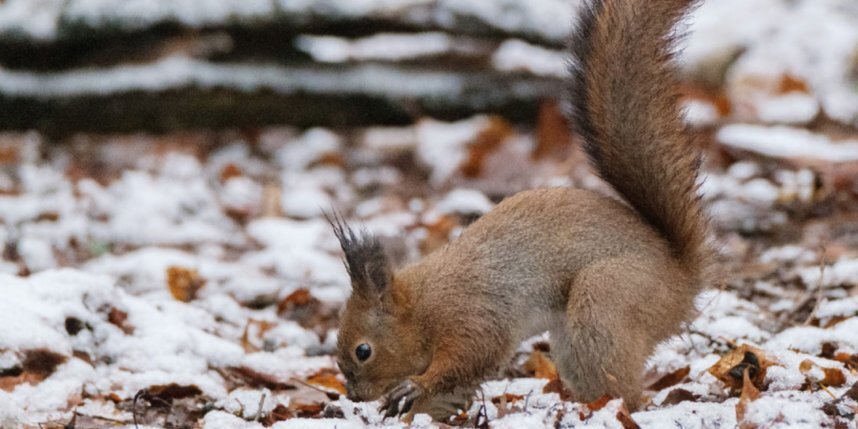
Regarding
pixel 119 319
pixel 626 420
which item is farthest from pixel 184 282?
pixel 626 420

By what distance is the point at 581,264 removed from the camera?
2.64 meters

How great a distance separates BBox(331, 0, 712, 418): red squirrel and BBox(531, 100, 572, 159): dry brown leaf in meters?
2.84

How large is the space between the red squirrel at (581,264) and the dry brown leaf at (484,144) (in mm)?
2609

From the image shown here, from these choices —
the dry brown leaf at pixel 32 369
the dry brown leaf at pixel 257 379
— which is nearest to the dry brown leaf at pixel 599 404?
the dry brown leaf at pixel 257 379

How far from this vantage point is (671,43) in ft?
8.75

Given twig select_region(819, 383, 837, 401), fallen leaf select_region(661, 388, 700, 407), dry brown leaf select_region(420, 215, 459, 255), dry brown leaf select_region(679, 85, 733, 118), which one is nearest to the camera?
twig select_region(819, 383, 837, 401)

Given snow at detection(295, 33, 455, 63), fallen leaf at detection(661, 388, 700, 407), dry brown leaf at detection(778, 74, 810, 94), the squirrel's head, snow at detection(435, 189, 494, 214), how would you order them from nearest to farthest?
fallen leaf at detection(661, 388, 700, 407) < the squirrel's head < snow at detection(435, 189, 494, 214) < snow at detection(295, 33, 455, 63) < dry brown leaf at detection(778, 74, 810, 94)

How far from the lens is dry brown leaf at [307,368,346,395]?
2935 millimetres

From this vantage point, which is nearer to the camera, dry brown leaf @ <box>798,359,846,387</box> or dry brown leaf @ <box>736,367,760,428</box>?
dry brown leaf @ <box>736,367,760,428</box>

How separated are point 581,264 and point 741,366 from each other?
1.44 feet

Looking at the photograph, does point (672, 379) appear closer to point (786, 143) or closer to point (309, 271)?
point (309, 271)

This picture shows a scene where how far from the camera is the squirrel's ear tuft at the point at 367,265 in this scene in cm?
271

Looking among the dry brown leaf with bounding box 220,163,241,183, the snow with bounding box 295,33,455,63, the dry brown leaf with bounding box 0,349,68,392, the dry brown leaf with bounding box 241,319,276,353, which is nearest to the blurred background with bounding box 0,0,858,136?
the snow with bounding box 295,33,455,63

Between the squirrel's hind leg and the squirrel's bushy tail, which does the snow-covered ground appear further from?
the squirrel's bushy tail
